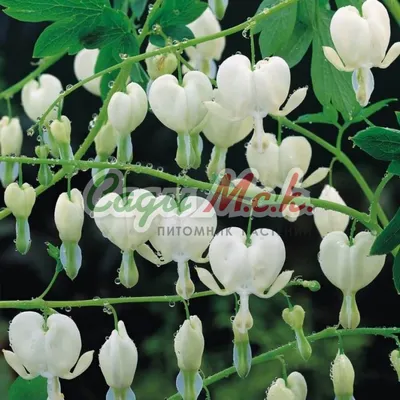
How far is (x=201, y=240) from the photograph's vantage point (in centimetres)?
107

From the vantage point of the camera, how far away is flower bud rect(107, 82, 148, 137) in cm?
111

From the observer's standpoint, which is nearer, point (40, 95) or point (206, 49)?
point (206, 49)

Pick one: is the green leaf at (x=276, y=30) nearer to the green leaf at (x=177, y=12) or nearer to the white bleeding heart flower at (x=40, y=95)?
the green leaf at (x=177, y=12)

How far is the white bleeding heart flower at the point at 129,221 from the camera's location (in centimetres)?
106

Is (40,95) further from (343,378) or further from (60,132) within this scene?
(343,378)

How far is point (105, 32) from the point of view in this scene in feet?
3.72

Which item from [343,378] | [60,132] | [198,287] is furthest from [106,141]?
[198,287]

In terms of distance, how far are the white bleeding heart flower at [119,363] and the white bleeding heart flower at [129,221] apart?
7 centimetres

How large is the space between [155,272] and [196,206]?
1.76 meters

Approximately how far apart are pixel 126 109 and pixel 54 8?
0.16m

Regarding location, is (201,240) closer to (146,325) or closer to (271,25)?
(271,25)

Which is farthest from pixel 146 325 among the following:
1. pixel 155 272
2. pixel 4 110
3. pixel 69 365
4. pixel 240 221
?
pixel 69 365

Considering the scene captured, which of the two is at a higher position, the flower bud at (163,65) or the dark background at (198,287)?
the flower bud at (163,65)

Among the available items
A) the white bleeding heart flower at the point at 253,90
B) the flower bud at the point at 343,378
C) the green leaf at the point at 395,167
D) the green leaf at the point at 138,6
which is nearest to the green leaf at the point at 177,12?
the white bleeding heart flower at the point at 253,90
